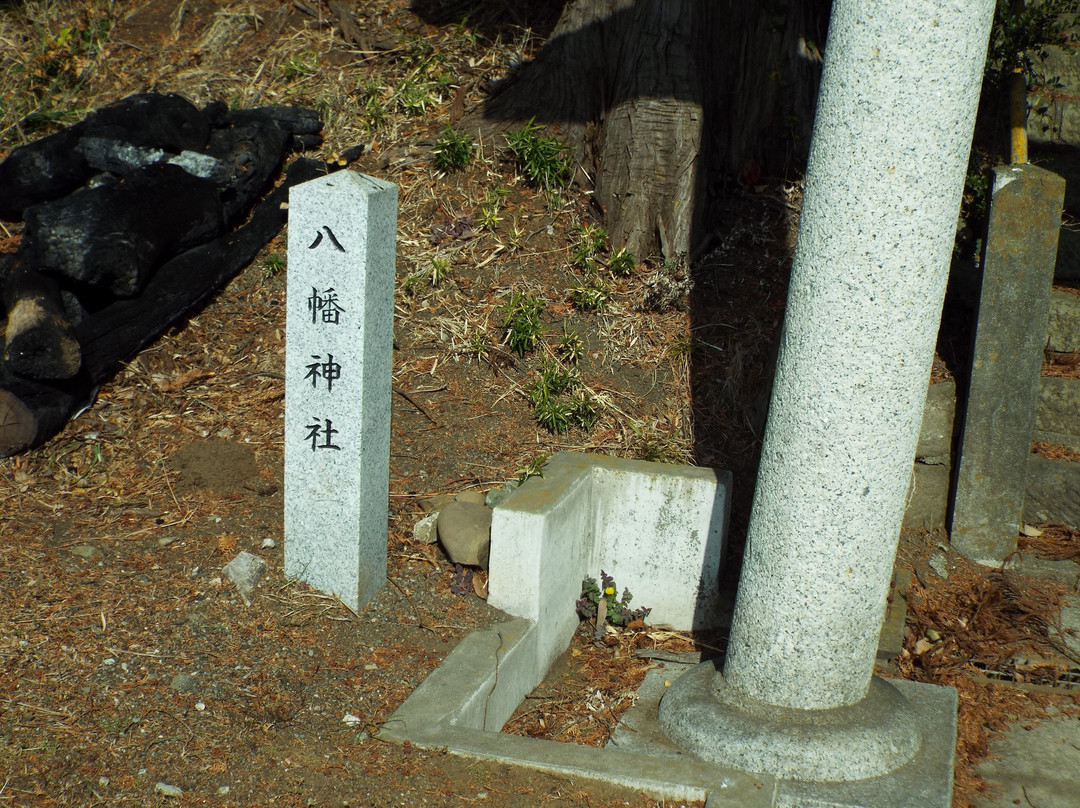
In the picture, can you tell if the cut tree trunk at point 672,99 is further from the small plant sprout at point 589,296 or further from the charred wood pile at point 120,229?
the charred wood pile at point 120,229

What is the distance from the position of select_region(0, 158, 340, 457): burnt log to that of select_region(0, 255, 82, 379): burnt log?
0.12m

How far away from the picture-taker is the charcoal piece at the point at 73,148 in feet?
19.0

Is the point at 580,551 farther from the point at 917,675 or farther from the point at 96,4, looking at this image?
the point at 96,4

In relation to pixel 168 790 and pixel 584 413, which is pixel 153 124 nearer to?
pixel 584 413

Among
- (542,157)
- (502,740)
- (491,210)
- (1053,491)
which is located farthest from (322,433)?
(1053,491)

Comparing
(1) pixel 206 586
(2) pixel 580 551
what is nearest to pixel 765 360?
(2) pixel 580 551

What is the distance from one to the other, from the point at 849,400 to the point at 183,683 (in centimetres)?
250

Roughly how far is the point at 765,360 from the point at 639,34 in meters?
2.35

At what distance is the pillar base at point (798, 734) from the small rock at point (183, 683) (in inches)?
68.6

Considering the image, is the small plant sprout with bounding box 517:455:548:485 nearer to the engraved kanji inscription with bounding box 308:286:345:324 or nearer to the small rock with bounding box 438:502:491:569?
the small rock with bounding box 438:502:491:569

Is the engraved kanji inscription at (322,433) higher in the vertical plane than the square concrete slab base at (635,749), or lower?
higher

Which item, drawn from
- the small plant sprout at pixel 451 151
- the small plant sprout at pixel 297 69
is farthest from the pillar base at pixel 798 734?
the small plant sprout at pixel 297 69

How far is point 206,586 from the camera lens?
3756mm

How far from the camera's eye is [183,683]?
10.5ft
